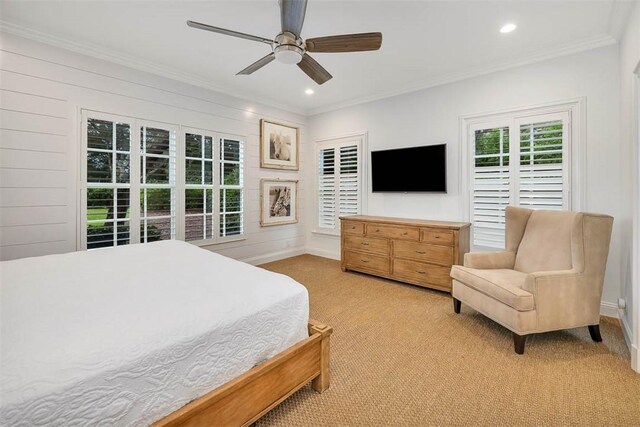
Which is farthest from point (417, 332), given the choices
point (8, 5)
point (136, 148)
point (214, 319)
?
point (8, 5)

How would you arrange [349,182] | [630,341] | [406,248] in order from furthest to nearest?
[349,182] < [406,248] < [630,341]

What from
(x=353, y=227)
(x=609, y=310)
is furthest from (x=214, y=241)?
(x=609, y=310)

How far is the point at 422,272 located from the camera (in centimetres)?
378

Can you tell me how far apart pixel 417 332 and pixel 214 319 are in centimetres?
197

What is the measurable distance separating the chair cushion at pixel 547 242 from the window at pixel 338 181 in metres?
2.53

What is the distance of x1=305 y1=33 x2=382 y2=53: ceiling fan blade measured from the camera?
2.18 metres

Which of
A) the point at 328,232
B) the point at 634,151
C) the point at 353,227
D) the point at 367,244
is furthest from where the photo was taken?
the point at 328,232

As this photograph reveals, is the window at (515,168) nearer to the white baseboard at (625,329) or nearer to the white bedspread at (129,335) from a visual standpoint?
the white baseboard at (625,329)

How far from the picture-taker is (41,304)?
57.5 inches

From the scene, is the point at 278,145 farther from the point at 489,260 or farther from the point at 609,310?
the point at 609,310

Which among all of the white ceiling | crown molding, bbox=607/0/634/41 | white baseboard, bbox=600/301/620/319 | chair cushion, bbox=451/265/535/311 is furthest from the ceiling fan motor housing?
white baseboard, bbox=600/301/620/319

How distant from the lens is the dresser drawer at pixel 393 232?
3854 mm

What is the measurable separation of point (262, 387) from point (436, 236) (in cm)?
283

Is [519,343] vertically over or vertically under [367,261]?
under
